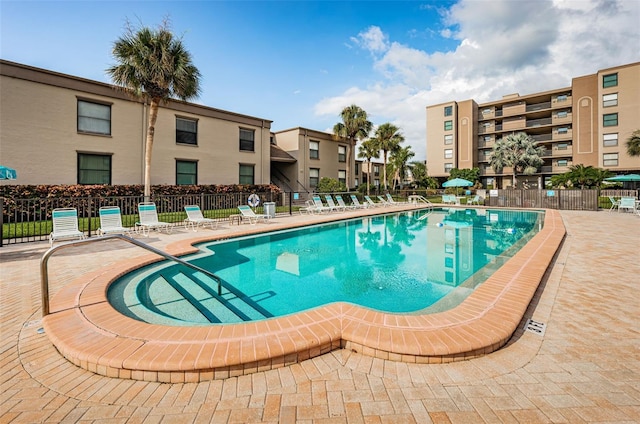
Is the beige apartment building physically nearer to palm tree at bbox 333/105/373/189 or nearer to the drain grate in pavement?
palm tree at bbox 333/105/373/189

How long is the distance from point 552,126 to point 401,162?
18.6 m

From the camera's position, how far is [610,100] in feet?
99.3

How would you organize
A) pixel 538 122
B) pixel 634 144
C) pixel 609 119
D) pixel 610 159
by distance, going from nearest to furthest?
1. pixel 634 144
2. pixel 610 159
3. pixel 609 119
4. pixel 538 122

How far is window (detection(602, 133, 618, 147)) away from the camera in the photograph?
30.0m

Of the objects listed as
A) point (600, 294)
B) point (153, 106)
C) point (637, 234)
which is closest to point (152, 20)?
point (153, 106)

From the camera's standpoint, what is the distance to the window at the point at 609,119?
30062mm

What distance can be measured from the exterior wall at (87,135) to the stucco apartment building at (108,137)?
0.03 meters

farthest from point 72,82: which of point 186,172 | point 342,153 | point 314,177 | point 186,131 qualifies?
point 342,153

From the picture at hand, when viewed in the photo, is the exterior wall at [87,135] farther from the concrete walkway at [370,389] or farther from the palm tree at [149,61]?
the concrete walkway at [370,389]

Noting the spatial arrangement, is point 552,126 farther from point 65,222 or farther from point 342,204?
point 65,222

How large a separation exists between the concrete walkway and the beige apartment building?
40.0 meters

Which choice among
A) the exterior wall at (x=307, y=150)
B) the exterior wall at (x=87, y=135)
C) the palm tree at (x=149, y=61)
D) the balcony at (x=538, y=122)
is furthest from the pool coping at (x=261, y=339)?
the balcony at (x=538, y=122)

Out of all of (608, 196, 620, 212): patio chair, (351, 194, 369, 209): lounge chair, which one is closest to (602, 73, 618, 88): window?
(608, 196, 620, 212): patio chair

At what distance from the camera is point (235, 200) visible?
17.3 meters
